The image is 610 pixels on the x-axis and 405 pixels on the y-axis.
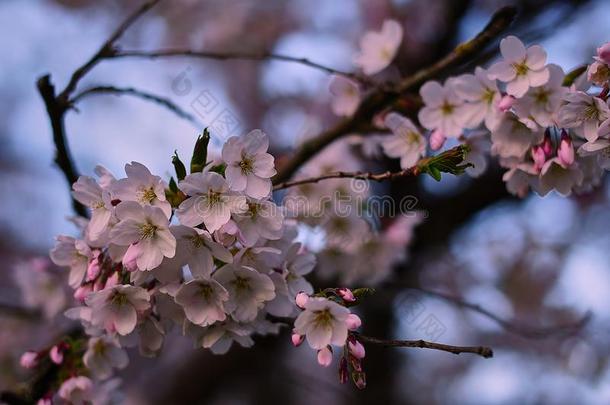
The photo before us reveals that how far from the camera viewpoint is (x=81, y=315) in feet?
3.81

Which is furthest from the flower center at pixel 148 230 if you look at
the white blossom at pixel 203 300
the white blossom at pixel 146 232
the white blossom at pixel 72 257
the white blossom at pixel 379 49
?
the white blossom at pixel 379 49

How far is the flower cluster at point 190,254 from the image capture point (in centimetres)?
102

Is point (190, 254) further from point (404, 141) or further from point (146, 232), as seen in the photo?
point (404, 141)

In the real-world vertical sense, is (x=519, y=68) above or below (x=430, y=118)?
above

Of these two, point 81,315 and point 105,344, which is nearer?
point 81,315

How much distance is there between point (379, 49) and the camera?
6.47 ft

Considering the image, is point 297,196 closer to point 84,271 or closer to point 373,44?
point 373,44

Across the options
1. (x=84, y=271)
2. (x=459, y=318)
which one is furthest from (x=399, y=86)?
(x=459, y=318)

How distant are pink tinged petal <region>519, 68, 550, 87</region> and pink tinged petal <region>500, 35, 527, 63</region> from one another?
0.14 feet

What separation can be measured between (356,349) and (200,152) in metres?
0.44

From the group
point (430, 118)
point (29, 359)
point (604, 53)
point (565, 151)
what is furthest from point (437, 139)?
point (29, 359)

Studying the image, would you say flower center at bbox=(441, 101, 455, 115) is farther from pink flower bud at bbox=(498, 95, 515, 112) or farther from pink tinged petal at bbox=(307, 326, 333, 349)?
pink tinged petal at bbox=(307, 326, 333, 349)

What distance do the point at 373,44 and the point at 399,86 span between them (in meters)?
0.39

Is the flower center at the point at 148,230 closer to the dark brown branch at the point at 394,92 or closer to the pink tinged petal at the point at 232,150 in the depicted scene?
the pink tinged petal at the point at 232,150
